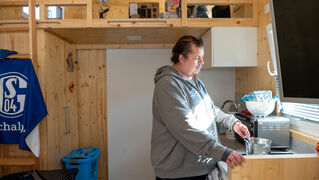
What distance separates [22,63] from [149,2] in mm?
1306

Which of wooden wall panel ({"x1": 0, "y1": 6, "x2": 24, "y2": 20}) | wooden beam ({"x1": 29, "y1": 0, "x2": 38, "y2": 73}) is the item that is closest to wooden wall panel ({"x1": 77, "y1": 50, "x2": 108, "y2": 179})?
wooden wall panel ({"x1": 0, "y1": 6, "x2": 24, "y2": 20})

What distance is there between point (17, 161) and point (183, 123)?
1.76 meters

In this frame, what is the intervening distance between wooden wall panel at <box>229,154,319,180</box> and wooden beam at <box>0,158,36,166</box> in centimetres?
187

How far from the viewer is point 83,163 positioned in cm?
247

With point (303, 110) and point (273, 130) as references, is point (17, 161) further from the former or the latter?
point (303, 110)

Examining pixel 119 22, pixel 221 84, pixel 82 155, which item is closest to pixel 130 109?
pixel 82 155

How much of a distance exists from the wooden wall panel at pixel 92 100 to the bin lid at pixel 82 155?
0.74ft

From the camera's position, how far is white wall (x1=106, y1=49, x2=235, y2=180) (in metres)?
3.02

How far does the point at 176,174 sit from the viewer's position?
124 centimetres

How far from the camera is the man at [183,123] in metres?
1.11

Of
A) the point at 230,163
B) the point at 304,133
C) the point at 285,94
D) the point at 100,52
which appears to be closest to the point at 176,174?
the point at 230,163

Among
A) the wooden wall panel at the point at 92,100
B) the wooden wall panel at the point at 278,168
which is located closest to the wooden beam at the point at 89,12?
the wooden wall panel at the point at 92,100

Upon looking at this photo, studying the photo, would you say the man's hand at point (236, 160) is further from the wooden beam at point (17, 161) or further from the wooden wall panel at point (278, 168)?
the wooden beam at point (17, 161)

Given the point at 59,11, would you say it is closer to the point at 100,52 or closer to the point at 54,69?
the point at 100,52
